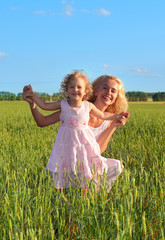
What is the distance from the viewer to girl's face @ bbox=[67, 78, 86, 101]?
239 cm

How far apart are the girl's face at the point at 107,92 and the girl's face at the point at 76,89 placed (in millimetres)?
575

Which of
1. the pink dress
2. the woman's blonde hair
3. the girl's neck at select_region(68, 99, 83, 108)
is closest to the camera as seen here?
the pink dress

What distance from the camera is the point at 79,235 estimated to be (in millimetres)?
1700

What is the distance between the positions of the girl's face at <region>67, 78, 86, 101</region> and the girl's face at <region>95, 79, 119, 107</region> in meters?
0.57

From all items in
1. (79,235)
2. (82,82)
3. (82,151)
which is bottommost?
(79,235)

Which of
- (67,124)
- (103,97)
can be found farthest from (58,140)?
(103,97)

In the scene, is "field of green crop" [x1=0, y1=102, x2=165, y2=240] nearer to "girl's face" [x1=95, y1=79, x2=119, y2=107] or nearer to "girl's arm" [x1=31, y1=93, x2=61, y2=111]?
"girl's arm" [x1=31, y1=93, x2=61, y2=111]

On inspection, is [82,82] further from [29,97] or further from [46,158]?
[46,158]

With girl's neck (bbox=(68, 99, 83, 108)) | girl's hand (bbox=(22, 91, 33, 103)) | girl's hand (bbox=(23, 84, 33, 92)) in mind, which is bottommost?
girl's neck (bbox=(68, 99, 83, 108))

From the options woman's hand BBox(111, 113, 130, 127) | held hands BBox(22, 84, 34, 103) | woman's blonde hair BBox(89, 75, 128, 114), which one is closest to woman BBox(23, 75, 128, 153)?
woman's blonde hair BBox(89, 75, 128, 114)

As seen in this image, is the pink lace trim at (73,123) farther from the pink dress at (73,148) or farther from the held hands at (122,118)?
the held hands at (122,118)

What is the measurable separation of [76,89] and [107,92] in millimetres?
Result: 653

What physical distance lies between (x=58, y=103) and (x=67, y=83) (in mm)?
192

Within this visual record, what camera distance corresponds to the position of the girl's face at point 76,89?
7.85 feet
